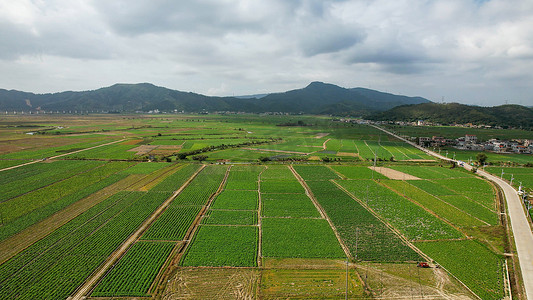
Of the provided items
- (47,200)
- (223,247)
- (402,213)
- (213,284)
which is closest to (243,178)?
(223,247)

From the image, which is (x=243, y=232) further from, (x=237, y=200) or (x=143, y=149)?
(x=143, y=149)

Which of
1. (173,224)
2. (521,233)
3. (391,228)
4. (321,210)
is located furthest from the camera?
(321,210)

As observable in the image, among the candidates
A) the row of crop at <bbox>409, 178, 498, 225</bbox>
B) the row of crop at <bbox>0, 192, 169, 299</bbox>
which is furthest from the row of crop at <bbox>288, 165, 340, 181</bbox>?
the row of crop at <bbox>0, 192, 169, 299</bbox>

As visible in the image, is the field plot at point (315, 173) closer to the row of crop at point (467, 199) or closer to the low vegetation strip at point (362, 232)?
the low vegetation strip at point (362, 232)

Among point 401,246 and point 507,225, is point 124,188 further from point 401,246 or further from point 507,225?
point 507,225

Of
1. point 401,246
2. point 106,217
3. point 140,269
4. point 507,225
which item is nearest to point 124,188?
point 106,217

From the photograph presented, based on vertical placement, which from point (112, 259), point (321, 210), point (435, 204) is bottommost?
point (112, 259)

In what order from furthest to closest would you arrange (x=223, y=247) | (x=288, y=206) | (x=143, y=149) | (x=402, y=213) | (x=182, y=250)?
(x=143, y=149) < (x=288, y=206) < (x=402, y=213) < (x=223, y=247) < (x=182, y=250)
